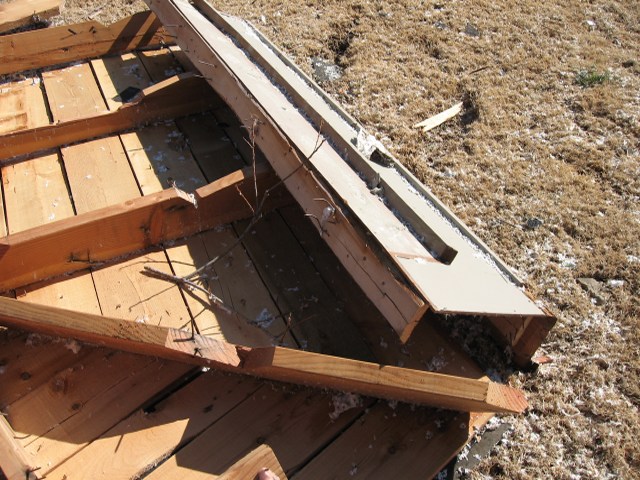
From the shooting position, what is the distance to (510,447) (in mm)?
2803

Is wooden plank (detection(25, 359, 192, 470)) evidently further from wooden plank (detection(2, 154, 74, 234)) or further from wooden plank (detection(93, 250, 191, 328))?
wooden plank (detection(2, 154, 74, 234))

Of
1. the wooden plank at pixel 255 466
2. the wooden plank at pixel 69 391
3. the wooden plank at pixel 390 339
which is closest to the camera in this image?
the wooden plank at pixel 255 466

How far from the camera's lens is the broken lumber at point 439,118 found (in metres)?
4.82

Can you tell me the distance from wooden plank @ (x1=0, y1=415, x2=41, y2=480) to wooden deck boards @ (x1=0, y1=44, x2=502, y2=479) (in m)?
0.25

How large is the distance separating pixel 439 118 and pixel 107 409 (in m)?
3.81

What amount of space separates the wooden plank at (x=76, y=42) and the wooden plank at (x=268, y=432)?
3200 millimetres

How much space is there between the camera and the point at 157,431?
222 centimetres

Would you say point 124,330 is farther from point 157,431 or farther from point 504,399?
point 504,399

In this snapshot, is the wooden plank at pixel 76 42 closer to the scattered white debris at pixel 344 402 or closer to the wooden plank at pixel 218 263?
the wooden plank at pixel 218 263

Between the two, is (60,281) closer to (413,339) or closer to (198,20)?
(413,339)

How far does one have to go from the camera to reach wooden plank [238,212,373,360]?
8.44ft

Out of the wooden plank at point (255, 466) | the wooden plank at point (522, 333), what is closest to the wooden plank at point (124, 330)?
the wooden plank at point (255, 466)

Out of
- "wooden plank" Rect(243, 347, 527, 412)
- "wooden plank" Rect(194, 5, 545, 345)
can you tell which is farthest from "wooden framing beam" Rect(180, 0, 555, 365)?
"wooden plank" Rect(243, 347, 527, 412)

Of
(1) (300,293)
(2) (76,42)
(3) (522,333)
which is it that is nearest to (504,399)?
(3) (522,333)
